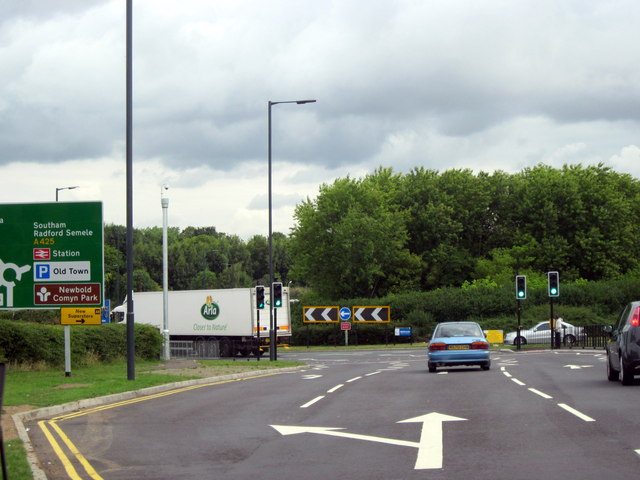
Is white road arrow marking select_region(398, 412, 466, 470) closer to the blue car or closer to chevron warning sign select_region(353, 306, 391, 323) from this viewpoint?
the blue car

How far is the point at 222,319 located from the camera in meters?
49.6

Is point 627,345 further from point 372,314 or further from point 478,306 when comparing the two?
point 478,306

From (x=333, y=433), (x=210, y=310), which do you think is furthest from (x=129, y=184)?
(x=210, y=310)

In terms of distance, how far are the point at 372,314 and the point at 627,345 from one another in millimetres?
41927

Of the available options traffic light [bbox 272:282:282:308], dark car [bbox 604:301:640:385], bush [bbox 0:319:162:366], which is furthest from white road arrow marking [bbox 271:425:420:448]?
traffic light [bbox 272:282:282:308]

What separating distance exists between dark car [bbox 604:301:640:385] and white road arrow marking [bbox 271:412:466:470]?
571cm

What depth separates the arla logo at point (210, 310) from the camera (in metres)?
49.9

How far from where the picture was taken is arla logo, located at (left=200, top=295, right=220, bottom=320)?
49.9m

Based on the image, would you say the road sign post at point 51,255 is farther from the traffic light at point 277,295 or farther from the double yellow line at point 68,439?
the traffic light at point 277,295

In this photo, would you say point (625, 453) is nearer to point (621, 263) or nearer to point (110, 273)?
point (621, 263)

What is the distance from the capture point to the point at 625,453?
945 centimetres

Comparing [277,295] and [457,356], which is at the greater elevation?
[277,295]

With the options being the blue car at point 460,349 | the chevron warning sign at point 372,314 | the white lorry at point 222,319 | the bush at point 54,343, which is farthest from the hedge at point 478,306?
the blue car at point 460,349

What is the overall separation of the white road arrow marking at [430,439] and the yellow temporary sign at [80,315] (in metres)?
14.4
